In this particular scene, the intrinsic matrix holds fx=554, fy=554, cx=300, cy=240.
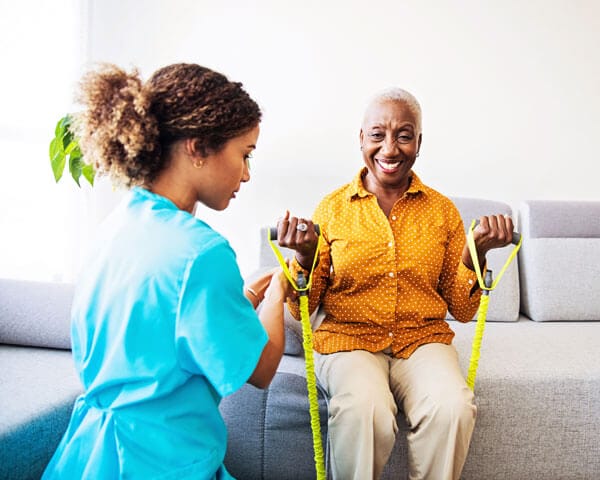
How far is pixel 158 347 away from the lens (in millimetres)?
870

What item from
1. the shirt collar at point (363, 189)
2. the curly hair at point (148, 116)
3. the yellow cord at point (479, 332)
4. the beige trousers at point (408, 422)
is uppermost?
the curly hair at point (148, 116)

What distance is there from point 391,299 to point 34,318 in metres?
1.15

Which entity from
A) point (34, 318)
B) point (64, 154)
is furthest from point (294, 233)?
point (64, 154)

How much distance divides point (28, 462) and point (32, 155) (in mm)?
1726

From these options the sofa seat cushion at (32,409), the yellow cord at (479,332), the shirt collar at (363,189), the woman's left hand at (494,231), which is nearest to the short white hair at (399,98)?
the shirt collar at (363,189)

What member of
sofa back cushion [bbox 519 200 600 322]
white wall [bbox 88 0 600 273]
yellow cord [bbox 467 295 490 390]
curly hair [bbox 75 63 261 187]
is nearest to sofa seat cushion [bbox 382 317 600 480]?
yellow cord [bbox 467 295 490 390]

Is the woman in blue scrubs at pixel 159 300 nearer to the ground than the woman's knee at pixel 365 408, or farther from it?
farther from it

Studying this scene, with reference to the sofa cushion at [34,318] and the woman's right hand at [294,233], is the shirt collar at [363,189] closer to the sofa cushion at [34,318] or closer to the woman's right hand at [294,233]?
the woman's right hand at [294,233]

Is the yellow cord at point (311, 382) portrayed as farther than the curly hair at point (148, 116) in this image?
Yes

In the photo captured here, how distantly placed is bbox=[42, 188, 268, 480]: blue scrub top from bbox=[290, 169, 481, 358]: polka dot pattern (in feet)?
1.89

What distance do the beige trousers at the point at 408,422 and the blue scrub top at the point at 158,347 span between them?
0.43 metres

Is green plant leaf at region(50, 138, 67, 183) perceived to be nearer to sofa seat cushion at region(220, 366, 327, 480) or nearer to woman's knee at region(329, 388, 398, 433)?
sofa seat cushion at region(220, 366, 327, 480)

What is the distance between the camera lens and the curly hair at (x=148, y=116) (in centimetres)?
97

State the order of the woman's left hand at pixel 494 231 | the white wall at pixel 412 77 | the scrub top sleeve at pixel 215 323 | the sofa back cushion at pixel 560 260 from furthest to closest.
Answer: the white wall at pixel 412 77
the sofa back cushion at pixel 560 260
the woman's left hand at pixel 494 231
the scrub top sleeve at pixel 215 323
